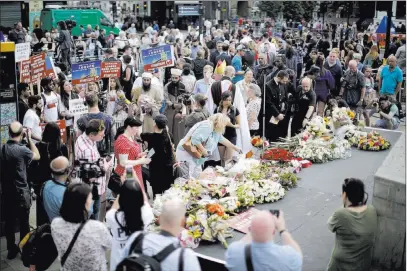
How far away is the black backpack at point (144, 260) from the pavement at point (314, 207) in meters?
1.70

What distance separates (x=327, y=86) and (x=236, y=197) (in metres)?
7.35

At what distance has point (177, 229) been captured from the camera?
4.19 m

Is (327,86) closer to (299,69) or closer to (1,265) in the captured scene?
(299,69)

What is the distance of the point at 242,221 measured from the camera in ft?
21.1

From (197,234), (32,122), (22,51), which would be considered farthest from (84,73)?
(197,234)

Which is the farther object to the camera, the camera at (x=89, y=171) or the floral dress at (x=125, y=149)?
the floral dress at (x=125, y=149)

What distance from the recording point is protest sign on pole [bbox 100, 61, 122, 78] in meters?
11.9

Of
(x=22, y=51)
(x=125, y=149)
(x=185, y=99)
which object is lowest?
(x=125, y=149)

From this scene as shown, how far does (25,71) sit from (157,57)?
3615 millimetres

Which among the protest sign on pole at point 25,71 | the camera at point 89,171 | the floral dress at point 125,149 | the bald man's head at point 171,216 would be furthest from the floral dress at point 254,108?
the bald man's head at point 171,216

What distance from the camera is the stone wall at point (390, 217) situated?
544 cm

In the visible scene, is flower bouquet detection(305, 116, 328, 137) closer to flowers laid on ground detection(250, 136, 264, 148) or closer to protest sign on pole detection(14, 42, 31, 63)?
flowers laid on ground detection(250, 136, 264, 148)

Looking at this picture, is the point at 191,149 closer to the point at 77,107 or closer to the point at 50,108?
the point at 77,107

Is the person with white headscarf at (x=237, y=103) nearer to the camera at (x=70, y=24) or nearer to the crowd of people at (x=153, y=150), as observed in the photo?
the crowd of people at (x=153, y=150)
